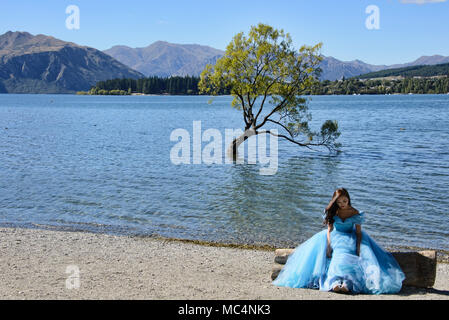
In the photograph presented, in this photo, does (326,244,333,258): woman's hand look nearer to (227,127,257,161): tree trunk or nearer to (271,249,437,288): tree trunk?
(271,249,437,288): tree trunk

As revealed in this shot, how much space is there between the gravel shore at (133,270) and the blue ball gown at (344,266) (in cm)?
34

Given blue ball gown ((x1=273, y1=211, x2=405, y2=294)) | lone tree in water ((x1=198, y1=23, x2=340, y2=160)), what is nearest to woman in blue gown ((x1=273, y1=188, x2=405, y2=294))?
blue ball gown ((x1=273, y1=211, x2=405, y2=294))

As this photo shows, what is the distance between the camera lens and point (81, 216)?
22.3 m

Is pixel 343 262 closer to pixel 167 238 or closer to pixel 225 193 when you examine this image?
pixel 167 238

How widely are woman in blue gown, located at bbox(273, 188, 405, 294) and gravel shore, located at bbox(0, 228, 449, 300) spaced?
0.34 m

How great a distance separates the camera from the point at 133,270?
43.3ft

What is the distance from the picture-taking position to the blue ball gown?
1079 centimetres

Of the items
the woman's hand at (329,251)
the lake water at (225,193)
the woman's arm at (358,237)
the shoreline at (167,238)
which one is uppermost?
the woman's arm at (358,237)

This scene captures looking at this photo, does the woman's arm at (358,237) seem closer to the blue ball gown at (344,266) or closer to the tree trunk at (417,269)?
the blue ball gown at (344,266)

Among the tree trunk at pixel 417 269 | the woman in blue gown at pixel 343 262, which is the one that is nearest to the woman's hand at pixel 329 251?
the woman in blue gown at pixel 343 262

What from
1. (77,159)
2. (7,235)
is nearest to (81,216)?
(7,235)

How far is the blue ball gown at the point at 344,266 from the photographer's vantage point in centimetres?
1079

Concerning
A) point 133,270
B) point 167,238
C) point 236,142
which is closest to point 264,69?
point 236,142
